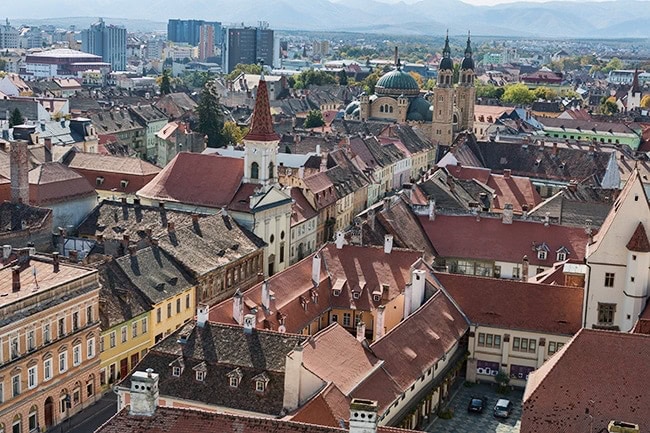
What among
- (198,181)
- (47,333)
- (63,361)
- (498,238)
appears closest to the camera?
(47,333)

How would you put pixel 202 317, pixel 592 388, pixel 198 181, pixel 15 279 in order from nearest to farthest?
pixel 592 388 < pixel 202 317 < pixel 15 279 < pixel 198 181

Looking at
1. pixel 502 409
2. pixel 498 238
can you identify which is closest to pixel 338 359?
pixel 502 409

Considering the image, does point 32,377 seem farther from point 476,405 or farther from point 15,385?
point 476,405

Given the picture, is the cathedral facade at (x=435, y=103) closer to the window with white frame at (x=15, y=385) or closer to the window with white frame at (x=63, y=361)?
the window with white frame at (x=63, y=361)

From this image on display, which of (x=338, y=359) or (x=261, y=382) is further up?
(x=338, y=359)

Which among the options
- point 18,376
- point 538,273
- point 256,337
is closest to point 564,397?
point 256,337
